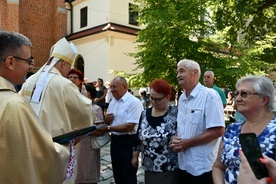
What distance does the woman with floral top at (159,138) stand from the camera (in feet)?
9.68

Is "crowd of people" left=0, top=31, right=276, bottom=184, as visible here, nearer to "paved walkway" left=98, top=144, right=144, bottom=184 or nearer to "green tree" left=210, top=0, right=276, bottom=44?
"paved walkway" left=98, top=144, right=144, bottom=184

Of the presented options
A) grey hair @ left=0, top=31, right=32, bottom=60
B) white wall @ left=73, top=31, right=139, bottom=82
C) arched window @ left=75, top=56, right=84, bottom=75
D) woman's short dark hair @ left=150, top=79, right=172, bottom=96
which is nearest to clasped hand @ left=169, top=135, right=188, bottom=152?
woman's short dark hair @ left=150, top=79, right=172, bottom=96

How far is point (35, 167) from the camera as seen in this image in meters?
1.69

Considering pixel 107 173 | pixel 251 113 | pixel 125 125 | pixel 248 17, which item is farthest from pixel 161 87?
pixel 248 17

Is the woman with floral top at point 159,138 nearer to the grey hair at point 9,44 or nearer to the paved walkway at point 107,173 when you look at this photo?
the grey hair at point 9,44

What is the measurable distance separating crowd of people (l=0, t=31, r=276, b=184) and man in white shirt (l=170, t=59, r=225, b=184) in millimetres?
10

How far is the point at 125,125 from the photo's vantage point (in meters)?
3.80

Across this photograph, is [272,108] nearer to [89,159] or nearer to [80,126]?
[80,126]

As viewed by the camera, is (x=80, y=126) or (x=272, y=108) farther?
(x=80, y=126)

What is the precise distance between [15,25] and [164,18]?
1248 cm

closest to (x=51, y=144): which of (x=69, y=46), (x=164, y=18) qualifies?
(x=69, y=46)

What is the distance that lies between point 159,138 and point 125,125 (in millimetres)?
937

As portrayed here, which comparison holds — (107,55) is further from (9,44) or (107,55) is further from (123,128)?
(9,44)

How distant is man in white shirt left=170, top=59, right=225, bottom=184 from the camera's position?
283cm
